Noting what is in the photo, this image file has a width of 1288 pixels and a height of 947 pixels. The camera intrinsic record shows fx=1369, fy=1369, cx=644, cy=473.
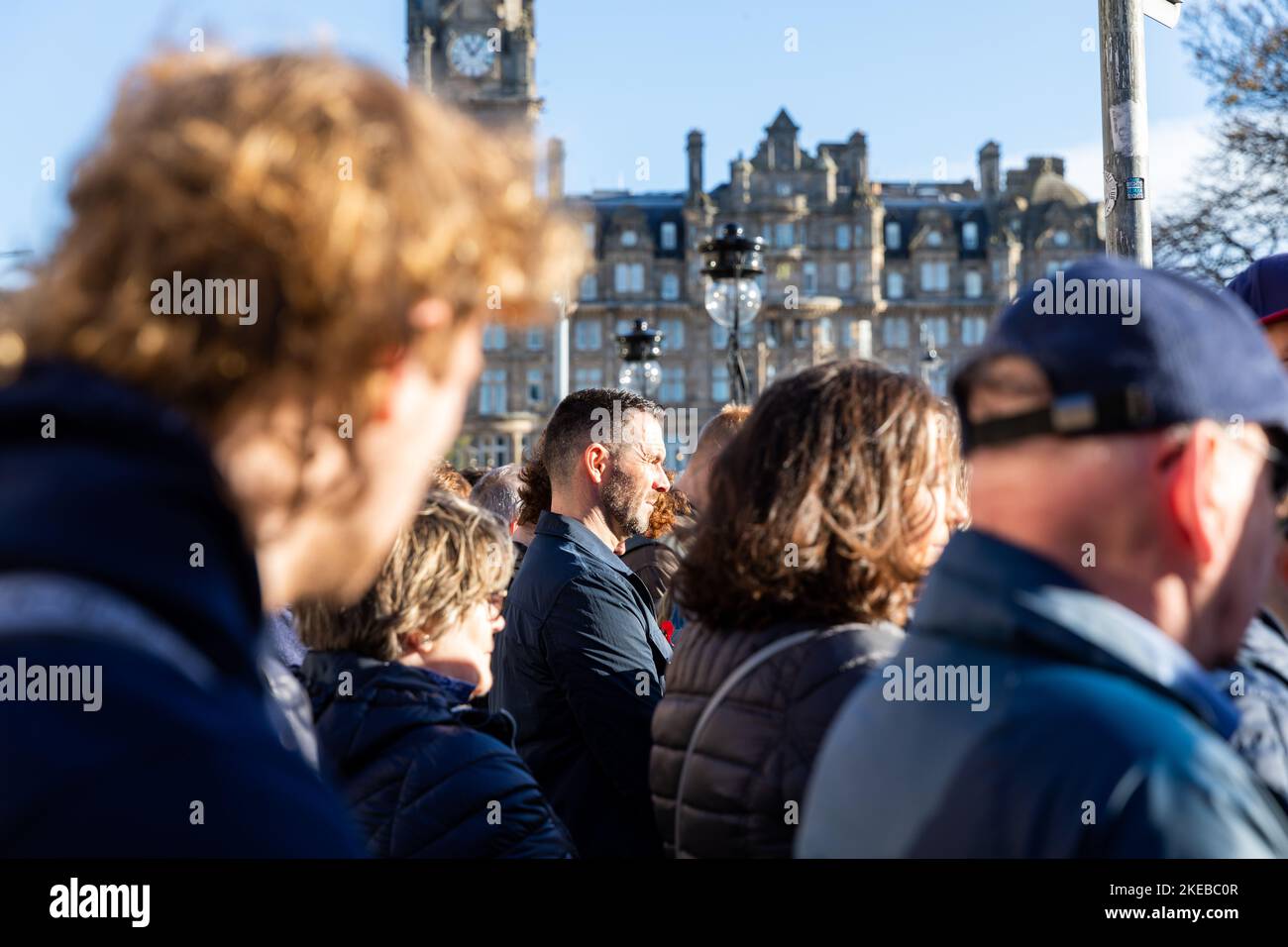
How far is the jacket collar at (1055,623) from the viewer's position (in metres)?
1.51

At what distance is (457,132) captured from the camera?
146 cm

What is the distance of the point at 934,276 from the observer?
75.2 metres

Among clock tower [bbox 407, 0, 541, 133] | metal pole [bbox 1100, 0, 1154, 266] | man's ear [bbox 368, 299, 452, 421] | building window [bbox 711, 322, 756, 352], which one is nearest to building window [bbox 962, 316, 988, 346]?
building window [bbox 711, 322, 756, 352]

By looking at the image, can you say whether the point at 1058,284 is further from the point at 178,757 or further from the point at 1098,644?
the point at 178,757

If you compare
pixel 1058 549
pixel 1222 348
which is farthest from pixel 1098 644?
pixel 1222 348

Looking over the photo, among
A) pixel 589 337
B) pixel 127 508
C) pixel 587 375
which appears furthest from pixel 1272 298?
pixel 587 375

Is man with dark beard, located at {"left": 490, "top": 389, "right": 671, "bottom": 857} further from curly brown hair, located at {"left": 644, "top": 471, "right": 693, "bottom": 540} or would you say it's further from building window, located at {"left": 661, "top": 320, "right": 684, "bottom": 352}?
building window, located at {"left": 661, "top": 320, "right": 684, "bottom": 352}

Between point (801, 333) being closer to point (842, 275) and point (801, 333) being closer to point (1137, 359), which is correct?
point (842, 275)

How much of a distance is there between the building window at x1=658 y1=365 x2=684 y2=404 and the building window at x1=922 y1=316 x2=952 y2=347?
45.2 feet

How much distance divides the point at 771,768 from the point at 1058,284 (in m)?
1.07

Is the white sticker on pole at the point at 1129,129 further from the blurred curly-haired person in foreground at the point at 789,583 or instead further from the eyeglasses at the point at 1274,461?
the eyeglasses at the point at 1274,461

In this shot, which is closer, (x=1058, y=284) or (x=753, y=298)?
(x=1058, y=284)

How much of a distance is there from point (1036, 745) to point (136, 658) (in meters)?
0.88
